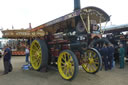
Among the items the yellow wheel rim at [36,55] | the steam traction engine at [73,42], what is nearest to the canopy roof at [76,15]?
the steam traction engine at [73,42]

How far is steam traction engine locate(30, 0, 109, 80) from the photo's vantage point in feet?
13.2

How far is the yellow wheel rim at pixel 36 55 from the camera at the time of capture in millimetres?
5235

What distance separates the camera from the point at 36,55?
17.8 feet

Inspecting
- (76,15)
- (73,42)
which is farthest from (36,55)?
(76,15)

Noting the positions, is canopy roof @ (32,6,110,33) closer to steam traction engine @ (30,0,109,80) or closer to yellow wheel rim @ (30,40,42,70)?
steam traction engine @ (30,0,109,80)

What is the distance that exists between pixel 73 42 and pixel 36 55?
1.99 m

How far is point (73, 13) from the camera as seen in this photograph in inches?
160

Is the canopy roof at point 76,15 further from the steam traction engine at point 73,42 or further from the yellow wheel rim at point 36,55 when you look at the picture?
the yellow wheel rim at point 36,55

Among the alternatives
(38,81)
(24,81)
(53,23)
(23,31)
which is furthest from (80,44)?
(23,31)

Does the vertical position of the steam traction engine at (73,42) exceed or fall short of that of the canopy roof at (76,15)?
it falls short

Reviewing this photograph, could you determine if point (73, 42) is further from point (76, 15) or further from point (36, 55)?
point (36, 55)

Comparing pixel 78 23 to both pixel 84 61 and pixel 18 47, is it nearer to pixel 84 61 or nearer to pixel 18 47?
pixel 84 61

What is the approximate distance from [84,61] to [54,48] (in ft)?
4.53

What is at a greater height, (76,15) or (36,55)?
(76,15)
